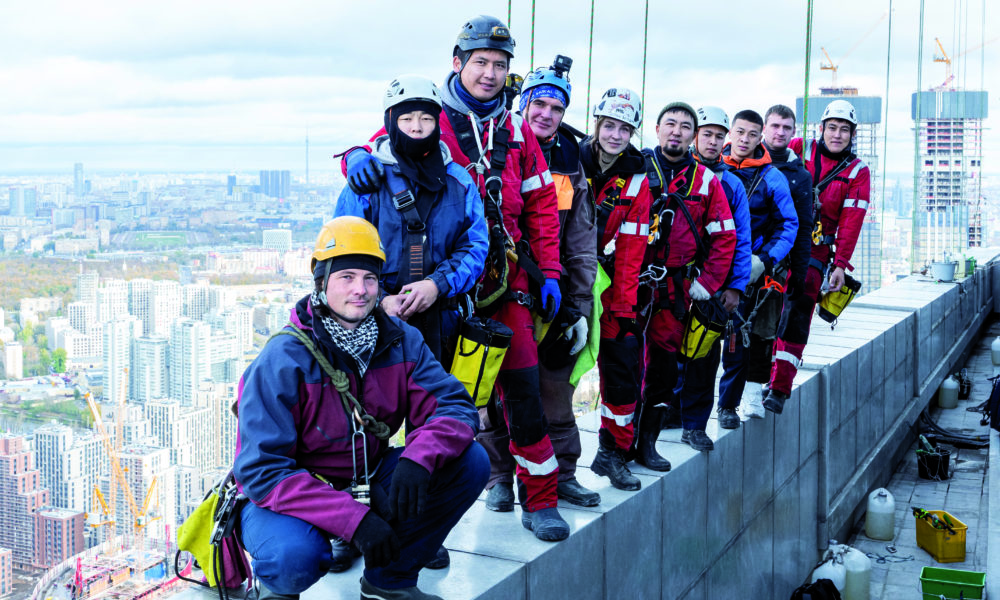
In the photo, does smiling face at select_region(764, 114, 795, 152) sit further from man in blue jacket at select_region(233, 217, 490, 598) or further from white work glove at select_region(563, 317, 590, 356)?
man in blue jacket at select_region(233, 217, 490, 598)

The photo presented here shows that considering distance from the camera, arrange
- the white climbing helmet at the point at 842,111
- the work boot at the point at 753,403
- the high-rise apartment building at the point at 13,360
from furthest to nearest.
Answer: the white climbing helmet at the point at 842,111 → the work boot at the point at 753,403 → the high-rise apartment building at the point at 13,360

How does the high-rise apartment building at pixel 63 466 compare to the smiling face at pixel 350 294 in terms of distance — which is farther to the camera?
the high-rise apartment building at pixel 63 466

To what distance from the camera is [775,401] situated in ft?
21.1

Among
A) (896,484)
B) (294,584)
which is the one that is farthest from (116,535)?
(896,484)

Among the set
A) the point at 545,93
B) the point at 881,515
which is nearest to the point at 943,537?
the point at 881,515

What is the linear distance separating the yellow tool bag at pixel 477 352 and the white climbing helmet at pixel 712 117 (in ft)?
6.91

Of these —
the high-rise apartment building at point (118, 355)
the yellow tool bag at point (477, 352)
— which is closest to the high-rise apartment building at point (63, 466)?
the high-rise apartment building at point (118, 355)

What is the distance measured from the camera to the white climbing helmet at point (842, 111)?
635 centimetres

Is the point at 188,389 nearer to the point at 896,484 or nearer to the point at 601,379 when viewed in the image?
the point at 601,379

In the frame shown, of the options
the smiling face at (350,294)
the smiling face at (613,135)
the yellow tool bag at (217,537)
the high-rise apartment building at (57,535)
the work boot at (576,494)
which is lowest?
the high-rise apartment building at (57,535)

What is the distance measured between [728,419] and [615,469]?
150 cm

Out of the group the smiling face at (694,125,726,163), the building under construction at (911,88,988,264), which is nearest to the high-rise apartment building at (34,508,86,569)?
the smiling face at (694,125,726,163)

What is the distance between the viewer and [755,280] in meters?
5.64

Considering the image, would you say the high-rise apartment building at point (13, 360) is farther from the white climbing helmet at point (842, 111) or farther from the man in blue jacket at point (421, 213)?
the white climbing helmet at point (842, 111)
